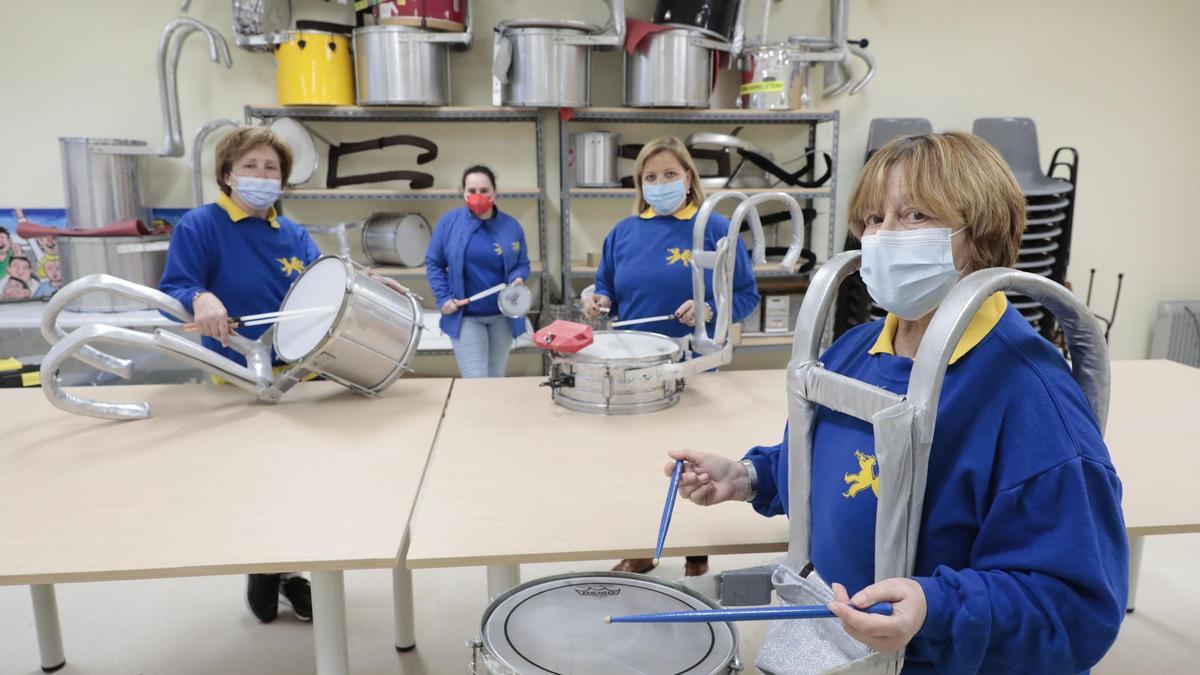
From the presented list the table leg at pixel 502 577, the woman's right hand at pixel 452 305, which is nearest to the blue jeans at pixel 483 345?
the woman's right hand at pixel 452 305

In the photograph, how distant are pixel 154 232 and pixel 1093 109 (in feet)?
16.9

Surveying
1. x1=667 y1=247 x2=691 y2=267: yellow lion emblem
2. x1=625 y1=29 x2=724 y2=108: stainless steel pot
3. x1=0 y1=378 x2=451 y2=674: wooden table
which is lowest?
x1=0 y1=378 x2=451 y2=674: wooden table

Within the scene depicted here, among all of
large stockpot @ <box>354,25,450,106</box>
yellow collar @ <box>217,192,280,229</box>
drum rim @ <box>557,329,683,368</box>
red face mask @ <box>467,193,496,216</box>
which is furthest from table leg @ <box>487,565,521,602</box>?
large stockpot @ <box>354,25,450,106</box>

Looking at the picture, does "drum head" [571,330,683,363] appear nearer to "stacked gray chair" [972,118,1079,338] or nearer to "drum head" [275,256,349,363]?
"drum head" [275,256,349,363]

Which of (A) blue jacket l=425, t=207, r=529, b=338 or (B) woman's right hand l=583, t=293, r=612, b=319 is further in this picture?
(A) blue jacket l=425, t=207, r=529, b=338

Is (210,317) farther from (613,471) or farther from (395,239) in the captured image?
(395,239)

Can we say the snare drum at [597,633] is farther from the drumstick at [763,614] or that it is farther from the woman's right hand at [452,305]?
the woman's right hand at [452,305]

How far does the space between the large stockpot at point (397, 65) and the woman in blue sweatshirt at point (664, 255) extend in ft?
4.97

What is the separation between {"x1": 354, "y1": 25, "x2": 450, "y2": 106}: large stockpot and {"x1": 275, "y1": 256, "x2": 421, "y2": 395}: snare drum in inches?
70.2

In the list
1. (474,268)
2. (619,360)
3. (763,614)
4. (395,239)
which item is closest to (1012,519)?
(763,614)

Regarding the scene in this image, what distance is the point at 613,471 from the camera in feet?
5.00

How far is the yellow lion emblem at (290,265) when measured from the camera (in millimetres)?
2311

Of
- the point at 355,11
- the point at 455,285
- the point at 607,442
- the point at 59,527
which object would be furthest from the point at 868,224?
the point at 355,11

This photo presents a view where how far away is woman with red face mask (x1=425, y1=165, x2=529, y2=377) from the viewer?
3.19 metres
